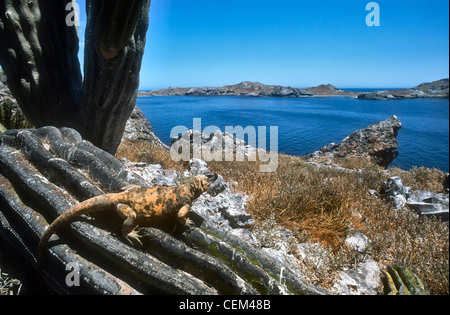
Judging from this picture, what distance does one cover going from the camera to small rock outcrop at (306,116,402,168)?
588 inches

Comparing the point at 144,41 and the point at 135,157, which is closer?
the point at 144,41

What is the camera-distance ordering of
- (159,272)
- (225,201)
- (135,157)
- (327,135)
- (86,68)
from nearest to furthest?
(159,272) → (86,68) → (225,201) → (135,157) → (327,135)

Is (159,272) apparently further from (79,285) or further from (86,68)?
(86,68)

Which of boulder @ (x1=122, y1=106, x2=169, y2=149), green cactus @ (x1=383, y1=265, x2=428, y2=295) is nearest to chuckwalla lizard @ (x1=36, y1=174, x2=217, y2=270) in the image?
green cactus @ (x1=383, y1=265, x2=428, y2=295)

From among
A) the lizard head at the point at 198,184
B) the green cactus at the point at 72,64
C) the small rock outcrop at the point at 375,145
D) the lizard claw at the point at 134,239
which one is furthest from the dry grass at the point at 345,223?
the small rock outcrop at the point at 375,145

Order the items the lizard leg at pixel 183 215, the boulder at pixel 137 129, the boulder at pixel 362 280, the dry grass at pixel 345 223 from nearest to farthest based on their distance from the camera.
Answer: the lizard leg at pixel 183 215 < the boulder at pixel 362 280 < the dry grass at pixel 345 223 < the boulder at pixel 137 129

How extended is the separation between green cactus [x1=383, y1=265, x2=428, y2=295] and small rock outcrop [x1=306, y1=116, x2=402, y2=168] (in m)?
13.1

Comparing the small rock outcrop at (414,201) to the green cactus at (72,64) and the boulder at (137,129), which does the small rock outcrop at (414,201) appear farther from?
the boulder at (137,129)

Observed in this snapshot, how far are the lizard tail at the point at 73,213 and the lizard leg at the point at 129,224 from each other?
12 centimetres

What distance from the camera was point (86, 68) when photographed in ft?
12.2

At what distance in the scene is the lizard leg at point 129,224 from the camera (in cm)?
200

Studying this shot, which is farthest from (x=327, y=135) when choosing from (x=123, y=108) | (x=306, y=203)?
(x=123, y=108)

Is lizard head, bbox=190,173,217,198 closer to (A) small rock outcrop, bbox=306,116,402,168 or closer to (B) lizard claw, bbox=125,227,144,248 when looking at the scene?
(B) lizard claw, bbox=125,227,144,248
